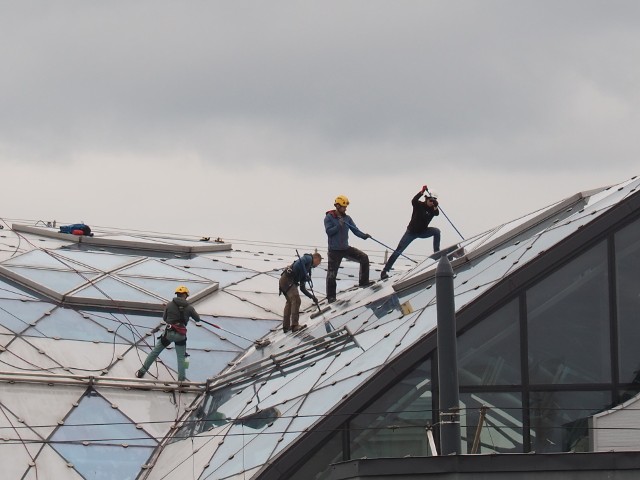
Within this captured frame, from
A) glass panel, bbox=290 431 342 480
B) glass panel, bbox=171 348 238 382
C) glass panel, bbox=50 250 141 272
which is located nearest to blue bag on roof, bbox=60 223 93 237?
glass panel, bbox=50 250 141 272

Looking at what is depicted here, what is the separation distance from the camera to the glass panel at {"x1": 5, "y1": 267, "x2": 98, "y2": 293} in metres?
41.0

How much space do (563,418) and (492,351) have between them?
1.65 metres

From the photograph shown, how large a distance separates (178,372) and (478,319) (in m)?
9.76

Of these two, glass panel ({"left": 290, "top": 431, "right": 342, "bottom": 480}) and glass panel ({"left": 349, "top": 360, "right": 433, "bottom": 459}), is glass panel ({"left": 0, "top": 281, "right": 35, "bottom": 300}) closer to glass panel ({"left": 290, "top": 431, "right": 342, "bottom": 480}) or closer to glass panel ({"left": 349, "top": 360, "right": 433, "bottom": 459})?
glass panel ({"left": 290, "top": 431, "right": 342, "bottom": 480})

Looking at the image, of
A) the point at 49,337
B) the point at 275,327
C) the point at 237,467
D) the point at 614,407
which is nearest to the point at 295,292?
the point at 275,327

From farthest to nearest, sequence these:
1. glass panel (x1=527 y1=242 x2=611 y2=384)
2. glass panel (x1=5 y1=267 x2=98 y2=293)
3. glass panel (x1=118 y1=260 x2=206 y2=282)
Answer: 1. glass panel (x1=118 y1=260 x2=206 y2=282)
2. glass panel (x1=5 y1=267 x2=98 y2=293)
3. glass panel (x1=527 y1=242 x2=611 y2=384)

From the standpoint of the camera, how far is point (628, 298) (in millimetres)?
29141

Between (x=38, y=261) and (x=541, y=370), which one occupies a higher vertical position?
(x=38, y=261)

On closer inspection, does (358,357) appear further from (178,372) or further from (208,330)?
(208,330)

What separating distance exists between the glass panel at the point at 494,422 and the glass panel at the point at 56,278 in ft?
49.9

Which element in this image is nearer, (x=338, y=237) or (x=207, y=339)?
(x=207, y=339)

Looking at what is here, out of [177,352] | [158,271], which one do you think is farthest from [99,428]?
[158,271]

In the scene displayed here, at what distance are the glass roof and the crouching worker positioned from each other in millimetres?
319

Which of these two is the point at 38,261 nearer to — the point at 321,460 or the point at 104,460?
the point at 104,460
